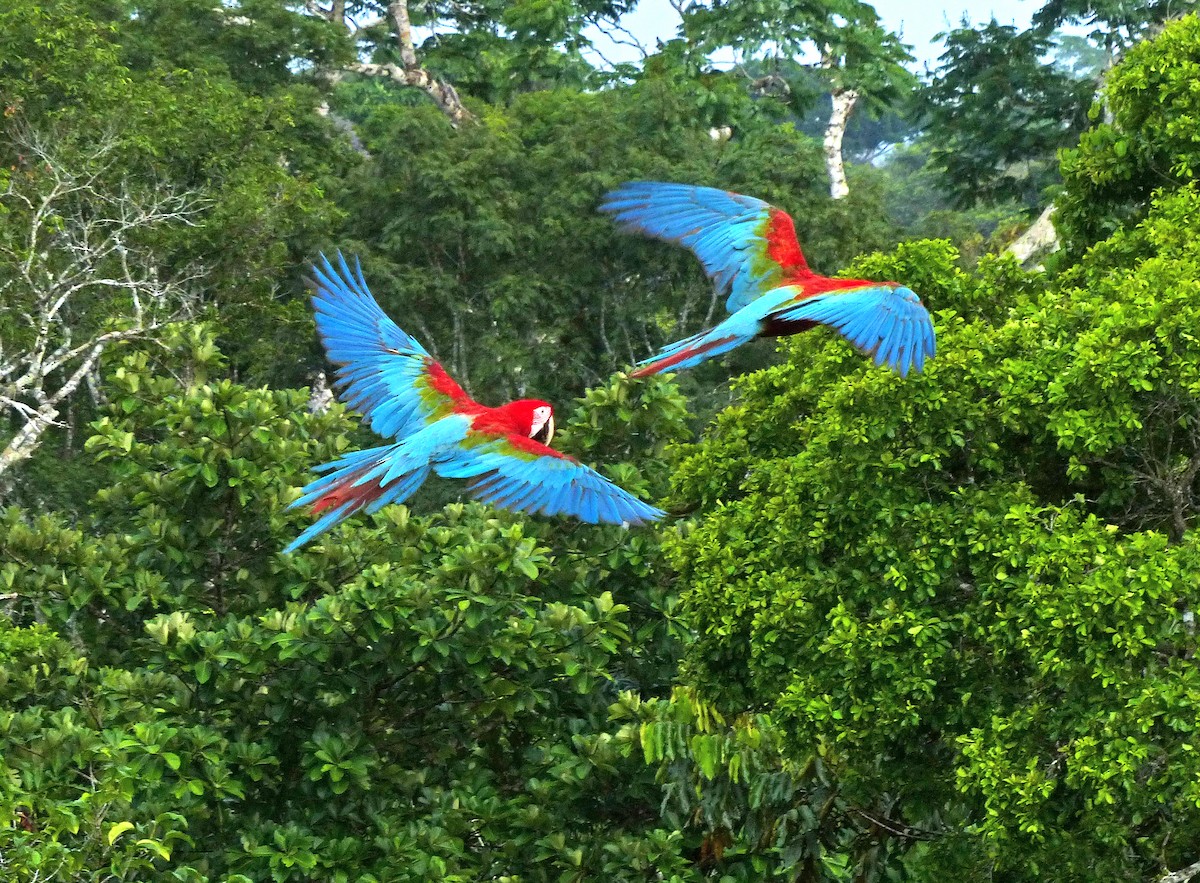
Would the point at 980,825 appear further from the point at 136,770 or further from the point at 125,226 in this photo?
the point at 125,226

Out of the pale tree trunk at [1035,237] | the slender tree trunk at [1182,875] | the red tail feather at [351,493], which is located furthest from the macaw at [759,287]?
the pale tree trunk at [1035,237]

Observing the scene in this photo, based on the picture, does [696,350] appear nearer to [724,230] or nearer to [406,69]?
[724,230]

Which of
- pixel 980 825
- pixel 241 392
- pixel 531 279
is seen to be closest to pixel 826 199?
pixel 531 279

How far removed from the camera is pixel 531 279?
824 inches

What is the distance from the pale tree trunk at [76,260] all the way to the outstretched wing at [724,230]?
878 centimetres

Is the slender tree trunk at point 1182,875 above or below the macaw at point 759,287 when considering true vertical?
below

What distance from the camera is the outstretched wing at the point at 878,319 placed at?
6766 millimetres

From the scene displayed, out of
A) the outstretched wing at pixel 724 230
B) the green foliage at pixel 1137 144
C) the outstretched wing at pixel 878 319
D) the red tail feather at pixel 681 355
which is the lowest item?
the red tail feather at pixel 681 355

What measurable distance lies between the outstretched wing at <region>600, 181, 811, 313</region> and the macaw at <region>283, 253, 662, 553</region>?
1.09m

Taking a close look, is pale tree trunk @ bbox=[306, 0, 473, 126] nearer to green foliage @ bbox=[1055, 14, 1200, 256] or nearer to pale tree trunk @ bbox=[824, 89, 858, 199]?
pale tree trunk @ bbox=[824, 89, 858, 199]

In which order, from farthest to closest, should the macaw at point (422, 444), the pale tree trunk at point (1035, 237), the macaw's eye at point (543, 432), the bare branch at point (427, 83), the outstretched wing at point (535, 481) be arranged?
the bare branch at point (427, 83) < the pale tree trunk at point (1035, 237) < the macaw's eye at point (543, 432) < the macaw at point (422, 444) < the outstretched wing at point (535, 481)

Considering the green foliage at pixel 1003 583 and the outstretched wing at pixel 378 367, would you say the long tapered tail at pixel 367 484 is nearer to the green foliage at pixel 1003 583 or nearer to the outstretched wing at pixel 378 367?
the outstretched wing at pixel 378 367

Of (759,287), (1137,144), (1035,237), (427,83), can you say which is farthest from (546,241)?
(759,287)

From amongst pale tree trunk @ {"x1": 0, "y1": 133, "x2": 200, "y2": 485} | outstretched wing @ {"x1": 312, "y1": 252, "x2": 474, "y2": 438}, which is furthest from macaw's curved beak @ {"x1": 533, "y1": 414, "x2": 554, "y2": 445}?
pale tree trunk @ {"x1": 0, "y1": 133, "x2": 200, "y2": 485}
